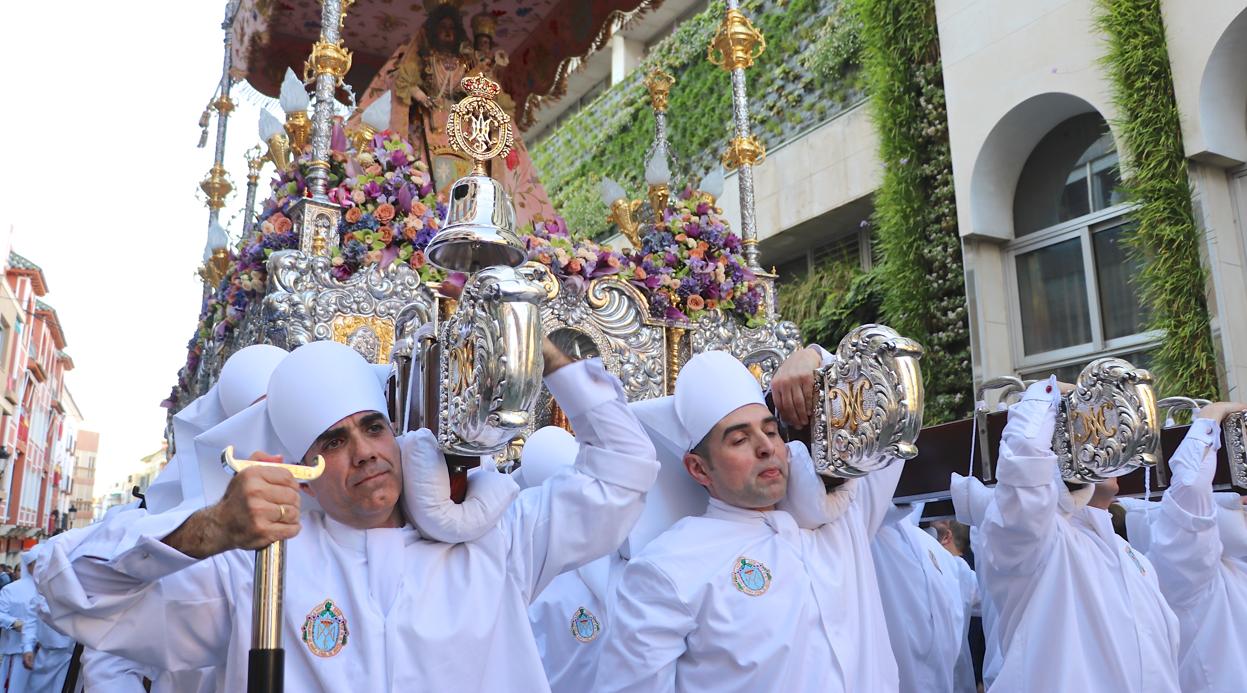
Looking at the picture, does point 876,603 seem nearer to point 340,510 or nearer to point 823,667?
point 823,667

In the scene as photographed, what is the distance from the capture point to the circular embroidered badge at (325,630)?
2059mm

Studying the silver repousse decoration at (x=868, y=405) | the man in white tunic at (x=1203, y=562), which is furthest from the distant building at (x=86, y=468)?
the silver repousse decoration at (x=868, y=405)

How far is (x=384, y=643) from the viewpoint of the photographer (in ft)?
6.85

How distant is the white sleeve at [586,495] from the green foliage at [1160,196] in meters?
6.37

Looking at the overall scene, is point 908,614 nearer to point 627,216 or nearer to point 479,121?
point 479,121

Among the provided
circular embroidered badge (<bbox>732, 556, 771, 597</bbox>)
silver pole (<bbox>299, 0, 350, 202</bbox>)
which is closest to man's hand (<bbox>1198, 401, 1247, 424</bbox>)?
circular embroidered badge (<bbox>732, 556, 771, 597</bbox>)

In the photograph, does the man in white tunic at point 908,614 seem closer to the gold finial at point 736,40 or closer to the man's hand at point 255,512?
the man's hand at point 255,512

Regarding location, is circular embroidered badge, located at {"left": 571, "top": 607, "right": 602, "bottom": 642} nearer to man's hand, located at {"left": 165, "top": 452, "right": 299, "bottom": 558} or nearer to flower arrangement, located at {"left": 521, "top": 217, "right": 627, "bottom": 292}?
man's hand, located at {"left": 165, "top": 452, "right": 299, "bottom": 558}

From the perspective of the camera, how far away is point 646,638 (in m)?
2.57

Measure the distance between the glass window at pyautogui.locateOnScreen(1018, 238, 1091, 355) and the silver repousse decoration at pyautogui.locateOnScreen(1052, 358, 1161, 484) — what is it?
20.0ft

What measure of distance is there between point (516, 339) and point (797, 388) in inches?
39.5

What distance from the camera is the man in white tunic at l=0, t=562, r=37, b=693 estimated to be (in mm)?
7352

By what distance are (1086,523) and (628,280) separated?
2.89m

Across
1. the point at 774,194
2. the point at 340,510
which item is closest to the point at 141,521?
the point at 340,510
